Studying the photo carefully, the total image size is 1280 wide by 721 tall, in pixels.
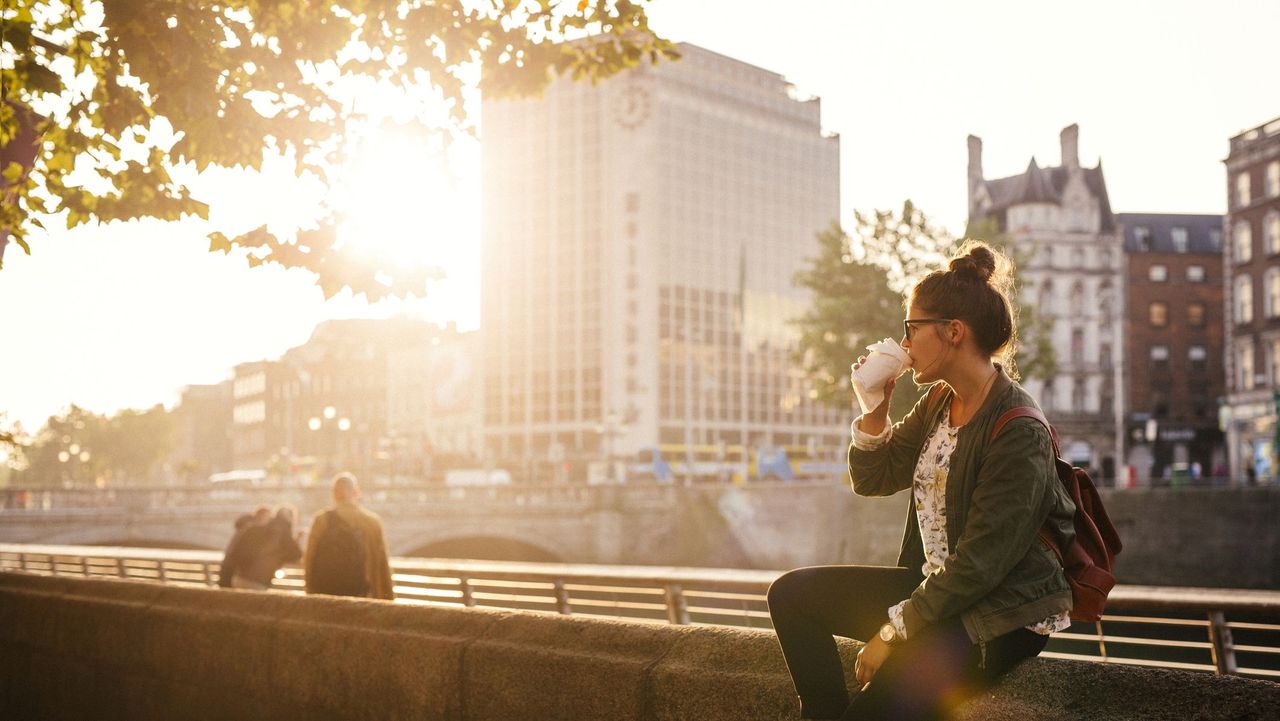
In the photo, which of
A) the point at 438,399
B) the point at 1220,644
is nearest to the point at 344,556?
the point at 1220,644

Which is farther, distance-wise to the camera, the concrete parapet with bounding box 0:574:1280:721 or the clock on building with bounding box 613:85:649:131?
the clock on building with bounding box 613:85:649:131

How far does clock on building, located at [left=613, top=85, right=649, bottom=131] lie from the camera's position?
91875mm

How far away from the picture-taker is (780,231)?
102375 millimetres

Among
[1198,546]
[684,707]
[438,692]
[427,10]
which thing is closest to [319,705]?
[438,692]

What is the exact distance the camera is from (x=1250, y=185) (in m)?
51.2

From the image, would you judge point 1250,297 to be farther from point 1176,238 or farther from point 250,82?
point 250,82

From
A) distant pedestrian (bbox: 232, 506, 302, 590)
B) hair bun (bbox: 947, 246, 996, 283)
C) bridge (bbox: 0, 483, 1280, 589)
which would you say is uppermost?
hair bun (bbox: 947, 246, 996, 283)

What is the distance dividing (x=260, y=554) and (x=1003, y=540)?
1160cm

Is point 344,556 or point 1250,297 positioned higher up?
point 1250,297

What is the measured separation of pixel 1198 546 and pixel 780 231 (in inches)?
2658

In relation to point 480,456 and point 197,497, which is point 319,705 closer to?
point 197,497

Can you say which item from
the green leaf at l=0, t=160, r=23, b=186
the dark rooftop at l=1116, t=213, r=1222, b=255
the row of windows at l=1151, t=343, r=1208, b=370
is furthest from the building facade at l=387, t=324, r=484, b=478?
the green leaf at l=0, t=160, r=23, b=186

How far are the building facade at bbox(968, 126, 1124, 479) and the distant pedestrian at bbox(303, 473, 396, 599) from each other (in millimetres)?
63680

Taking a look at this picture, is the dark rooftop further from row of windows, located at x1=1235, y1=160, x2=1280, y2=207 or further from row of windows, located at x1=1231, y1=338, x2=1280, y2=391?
row of windows, located at x1=1231, y1=338, x2=1280, y2=391
